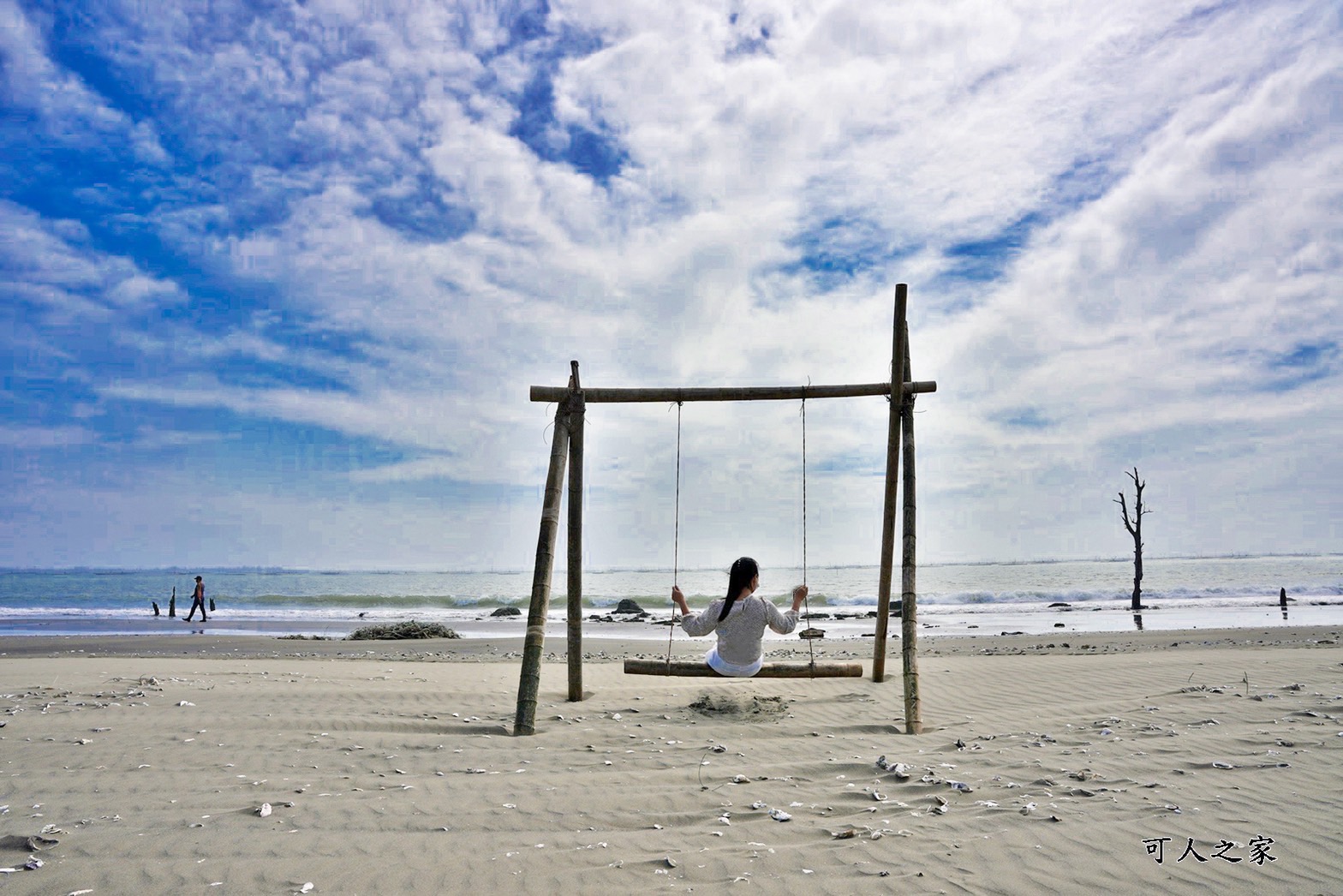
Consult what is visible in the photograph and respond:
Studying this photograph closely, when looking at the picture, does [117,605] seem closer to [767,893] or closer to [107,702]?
[107,702]

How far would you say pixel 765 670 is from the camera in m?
6.95

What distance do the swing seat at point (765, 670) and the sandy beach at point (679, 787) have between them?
0.49m

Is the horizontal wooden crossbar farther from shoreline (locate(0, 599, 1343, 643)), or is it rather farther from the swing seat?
shoreline (locate(0, 599, 1343, 643))

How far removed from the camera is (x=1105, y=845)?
3.78 m

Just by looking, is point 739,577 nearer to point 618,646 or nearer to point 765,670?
point 765,670

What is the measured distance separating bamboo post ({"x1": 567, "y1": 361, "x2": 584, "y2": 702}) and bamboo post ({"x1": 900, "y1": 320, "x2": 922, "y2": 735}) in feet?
10.5

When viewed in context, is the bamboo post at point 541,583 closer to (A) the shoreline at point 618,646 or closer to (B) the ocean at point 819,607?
(A) the shoreline at point 618,646

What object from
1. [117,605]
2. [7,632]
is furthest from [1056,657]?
[117,605]

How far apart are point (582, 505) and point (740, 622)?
2.22 metres

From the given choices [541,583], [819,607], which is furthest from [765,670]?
[819,607]

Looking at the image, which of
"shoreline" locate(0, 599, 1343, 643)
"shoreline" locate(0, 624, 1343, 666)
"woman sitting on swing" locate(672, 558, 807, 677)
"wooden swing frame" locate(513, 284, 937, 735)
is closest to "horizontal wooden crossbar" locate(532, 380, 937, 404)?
"wooden swing frame" locate(513, 284, 937, 735)

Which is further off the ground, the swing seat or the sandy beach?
the swing seat

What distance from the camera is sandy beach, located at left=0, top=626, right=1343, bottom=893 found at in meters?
3.55

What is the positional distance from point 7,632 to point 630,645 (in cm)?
1912
